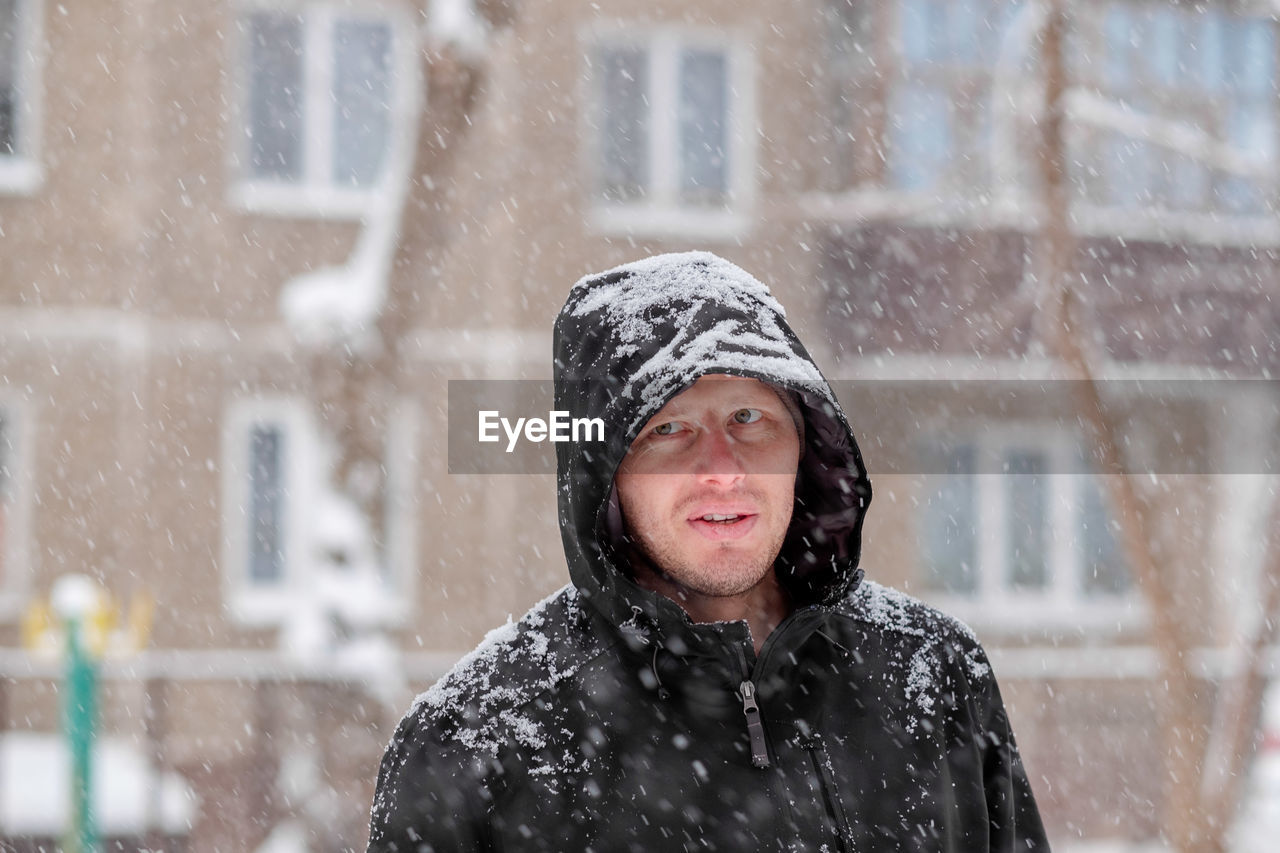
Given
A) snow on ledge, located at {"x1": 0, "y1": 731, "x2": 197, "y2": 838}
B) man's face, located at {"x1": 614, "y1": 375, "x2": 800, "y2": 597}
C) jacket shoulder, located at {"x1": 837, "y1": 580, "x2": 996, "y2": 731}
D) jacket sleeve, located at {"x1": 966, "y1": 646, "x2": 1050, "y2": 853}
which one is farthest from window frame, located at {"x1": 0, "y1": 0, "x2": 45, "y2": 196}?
jacket sleeve, located at {"x1": 966, "y1": 646, "x2": 1050, "y2": 853}

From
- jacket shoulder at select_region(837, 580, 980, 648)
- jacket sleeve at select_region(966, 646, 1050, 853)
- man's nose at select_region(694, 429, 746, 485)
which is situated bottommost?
jacket sleeve at select_region(966, 646, 1050, 853)

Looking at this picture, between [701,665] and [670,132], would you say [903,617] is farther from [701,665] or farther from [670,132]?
[670,132]

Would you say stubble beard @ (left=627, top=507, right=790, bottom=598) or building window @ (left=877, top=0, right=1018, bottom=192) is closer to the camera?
stubble beard @ (left=627, top=507, right=790, bottom=598)

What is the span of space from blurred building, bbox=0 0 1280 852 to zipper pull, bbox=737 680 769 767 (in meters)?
8.04

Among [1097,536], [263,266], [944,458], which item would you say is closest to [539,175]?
[263,266]

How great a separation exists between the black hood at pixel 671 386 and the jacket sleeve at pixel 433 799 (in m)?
0.32

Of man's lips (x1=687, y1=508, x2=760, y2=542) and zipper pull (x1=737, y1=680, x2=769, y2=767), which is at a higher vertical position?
man's lips (x1=687, y1=508, x2=760, y2=542)

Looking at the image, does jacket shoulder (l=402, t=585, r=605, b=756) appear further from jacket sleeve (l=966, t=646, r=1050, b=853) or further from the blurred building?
the blurred building

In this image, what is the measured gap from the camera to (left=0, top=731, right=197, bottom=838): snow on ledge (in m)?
8.83

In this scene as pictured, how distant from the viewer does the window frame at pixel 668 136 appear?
12.1m

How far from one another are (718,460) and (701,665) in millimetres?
334

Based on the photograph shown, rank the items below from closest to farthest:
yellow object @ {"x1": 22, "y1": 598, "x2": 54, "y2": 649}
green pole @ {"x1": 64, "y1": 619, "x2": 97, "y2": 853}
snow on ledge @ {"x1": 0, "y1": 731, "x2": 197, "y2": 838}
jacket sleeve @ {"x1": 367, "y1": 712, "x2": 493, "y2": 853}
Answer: jacket sleeve @ {"x1": 367, "y1": 712, "x2": 493, "y2": 853}
green pole @ {"x1": 64, "y1": 619, "x2": 97, "y2": 853}
snow on ledge @ {"x1": 0, "y1": 731, "x2": 197, "y2": 838}
yellow object @ {"x1": 22, "y1": 598, "x2": 54, "y2": 649}

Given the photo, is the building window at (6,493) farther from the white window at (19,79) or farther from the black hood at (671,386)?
the black hood at (671,386)

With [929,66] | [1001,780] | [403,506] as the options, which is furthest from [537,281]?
[1001,780]
